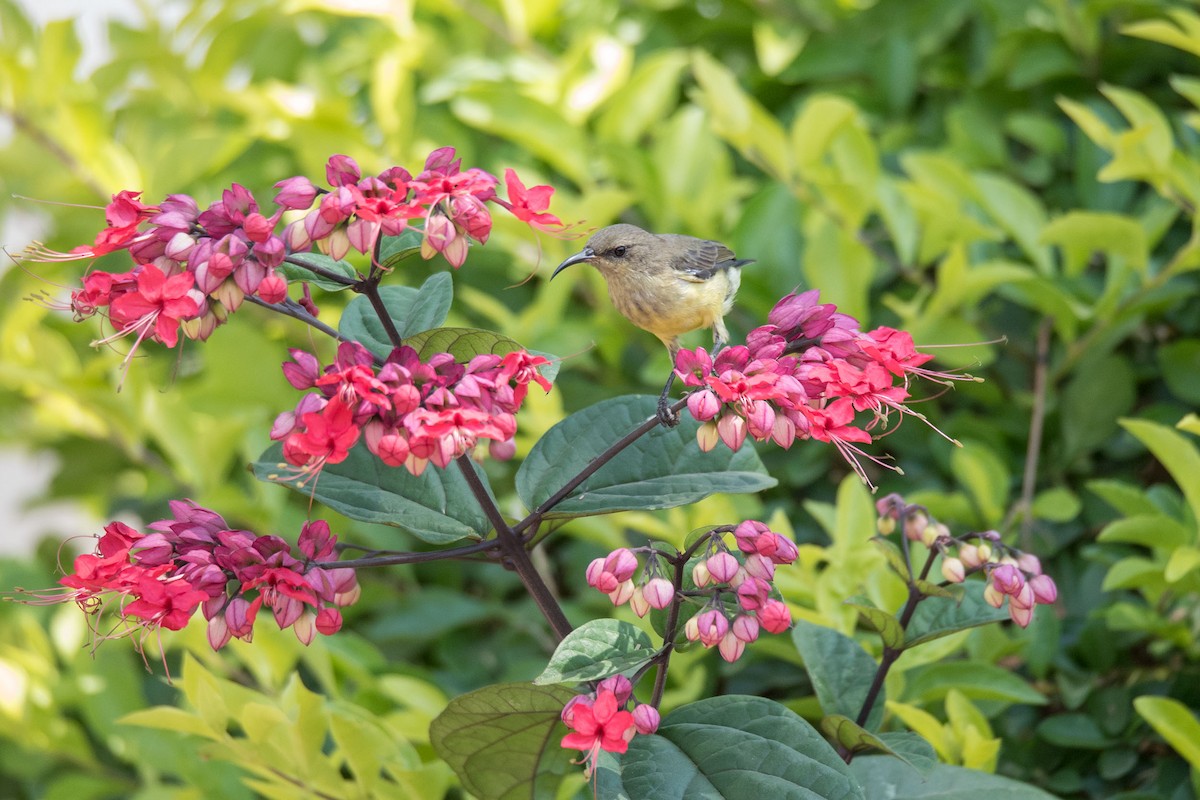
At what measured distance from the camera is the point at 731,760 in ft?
3.38

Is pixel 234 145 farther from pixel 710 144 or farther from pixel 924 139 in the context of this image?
pixel 924 139

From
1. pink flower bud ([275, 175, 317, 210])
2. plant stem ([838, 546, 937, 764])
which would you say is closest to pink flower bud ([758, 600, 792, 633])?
plant stem ([838, 546, 937, 764])

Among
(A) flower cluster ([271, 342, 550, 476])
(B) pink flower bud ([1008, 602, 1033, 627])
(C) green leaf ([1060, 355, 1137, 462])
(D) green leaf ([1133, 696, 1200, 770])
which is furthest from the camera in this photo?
(C) green leaf ([1060, 355, 1137, 462])

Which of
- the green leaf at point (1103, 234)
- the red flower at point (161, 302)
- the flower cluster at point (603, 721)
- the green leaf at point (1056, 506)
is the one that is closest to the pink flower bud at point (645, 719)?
the flower cluster at point (603, 721)

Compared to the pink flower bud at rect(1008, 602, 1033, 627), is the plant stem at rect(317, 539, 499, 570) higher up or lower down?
higher up

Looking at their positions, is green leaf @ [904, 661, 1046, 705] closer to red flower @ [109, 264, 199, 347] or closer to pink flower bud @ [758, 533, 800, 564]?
pink flower bud @ [758, 533, 800, 564]

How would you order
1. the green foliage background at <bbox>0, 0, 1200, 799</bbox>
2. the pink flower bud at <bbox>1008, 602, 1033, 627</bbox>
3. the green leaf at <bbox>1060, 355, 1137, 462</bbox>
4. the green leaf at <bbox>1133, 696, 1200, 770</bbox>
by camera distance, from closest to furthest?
1. the pink flower bud at <bbox>1008, 602, 1033, 627</bbox>
2. the green leaf at <bbox>1133, 696, 1200, 770</bbox>
3. the green foliage background at <bbox>0, 0, 1200, 799</bbox>
4. the green leaf at <bbox>1060, 355, 1137, 462</bbox>

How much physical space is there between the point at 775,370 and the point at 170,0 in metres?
2.21

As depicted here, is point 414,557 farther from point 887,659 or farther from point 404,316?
point 887,659

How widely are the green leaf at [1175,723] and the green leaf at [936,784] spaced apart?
0.70 ft

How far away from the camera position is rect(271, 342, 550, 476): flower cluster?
893 mm

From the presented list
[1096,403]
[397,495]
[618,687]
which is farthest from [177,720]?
[1096,403]

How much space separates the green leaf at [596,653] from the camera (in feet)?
3.22

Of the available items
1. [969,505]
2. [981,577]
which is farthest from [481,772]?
[969,505]
